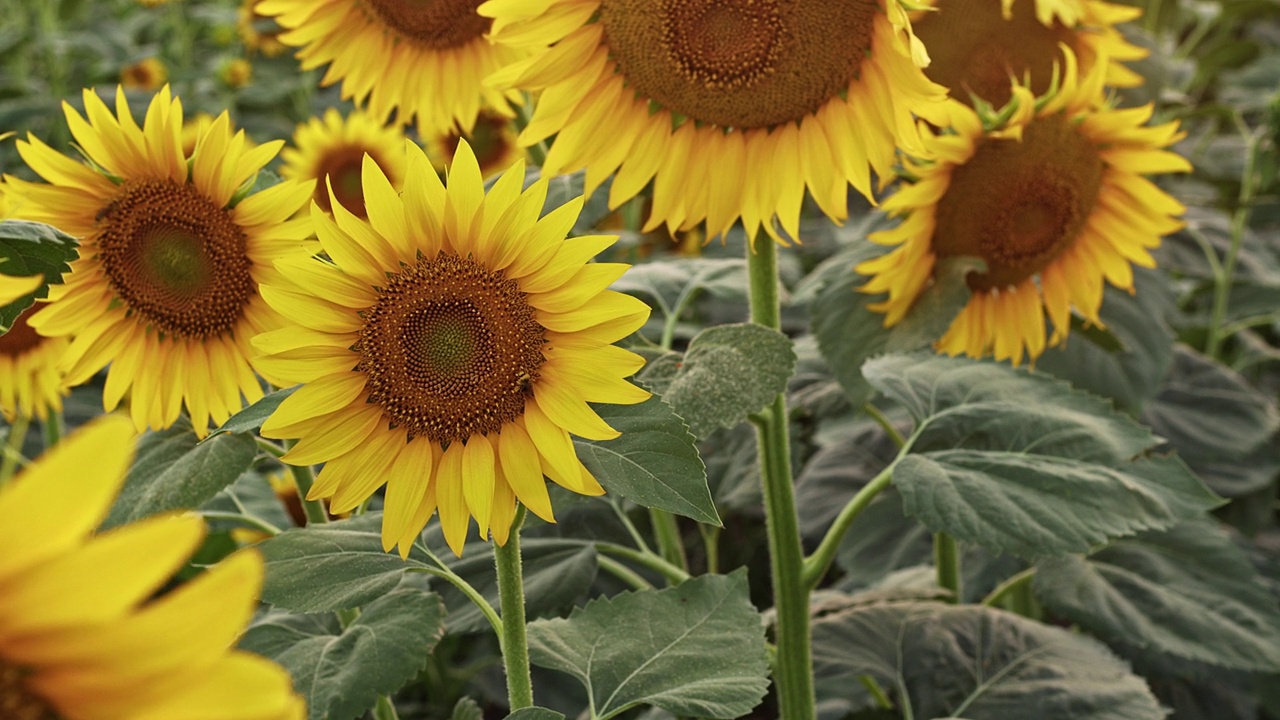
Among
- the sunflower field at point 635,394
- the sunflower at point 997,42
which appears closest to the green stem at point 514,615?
the sunflower field at point 635,394

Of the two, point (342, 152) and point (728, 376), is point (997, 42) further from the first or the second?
point (342, 152)

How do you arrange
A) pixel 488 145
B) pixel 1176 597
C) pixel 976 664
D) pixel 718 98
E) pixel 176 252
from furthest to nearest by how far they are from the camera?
pixel 488 145 < pixel 1176 597 < pixel 976 664 < pixel 718 98 < pixel 176 252

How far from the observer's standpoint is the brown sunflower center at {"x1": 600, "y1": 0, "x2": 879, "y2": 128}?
123cm

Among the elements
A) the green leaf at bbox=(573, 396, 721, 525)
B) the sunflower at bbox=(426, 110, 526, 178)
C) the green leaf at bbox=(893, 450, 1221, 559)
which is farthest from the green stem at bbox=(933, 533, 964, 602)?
the sunflower at bbox=(426, 110, 526, 178)

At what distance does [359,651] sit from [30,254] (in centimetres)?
42

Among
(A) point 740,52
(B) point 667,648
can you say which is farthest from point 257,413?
(A) point 740,52

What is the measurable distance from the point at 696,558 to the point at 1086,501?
127 cm

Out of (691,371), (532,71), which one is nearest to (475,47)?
(532,71)

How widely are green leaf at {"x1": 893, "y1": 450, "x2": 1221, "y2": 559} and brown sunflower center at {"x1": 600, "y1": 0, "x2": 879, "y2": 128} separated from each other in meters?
0.41

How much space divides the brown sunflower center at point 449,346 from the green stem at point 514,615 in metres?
0.09

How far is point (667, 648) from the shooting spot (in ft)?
3.43

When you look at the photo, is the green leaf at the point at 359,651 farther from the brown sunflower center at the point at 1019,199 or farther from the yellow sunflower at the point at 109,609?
the brown sunflower center at the point at 1019,199

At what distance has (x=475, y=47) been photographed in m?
1.73

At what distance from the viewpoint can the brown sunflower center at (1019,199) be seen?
1567mm
